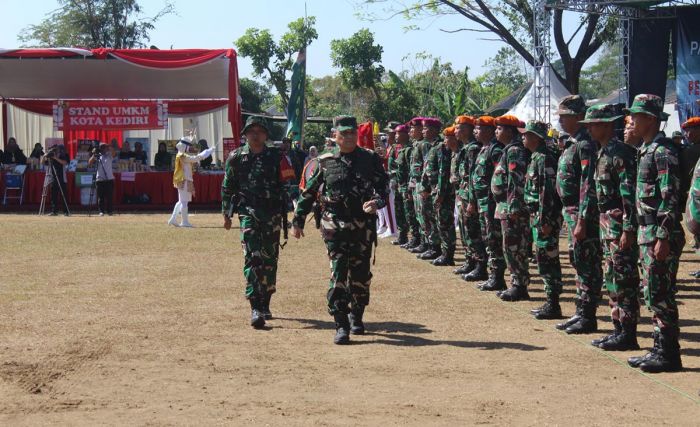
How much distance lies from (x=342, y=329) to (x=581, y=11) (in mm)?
18433

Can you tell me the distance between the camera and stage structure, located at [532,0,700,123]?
25109 mm

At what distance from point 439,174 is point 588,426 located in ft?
26.8

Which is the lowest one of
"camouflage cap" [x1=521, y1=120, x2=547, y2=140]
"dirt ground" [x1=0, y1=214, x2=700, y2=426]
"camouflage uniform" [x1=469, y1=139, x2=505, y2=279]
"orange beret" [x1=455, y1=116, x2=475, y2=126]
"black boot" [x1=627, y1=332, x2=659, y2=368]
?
"dirt ground" [x1=0, y1=214, x2=700, y2=426]

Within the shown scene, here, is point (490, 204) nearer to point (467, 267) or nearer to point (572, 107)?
point (467, 267)

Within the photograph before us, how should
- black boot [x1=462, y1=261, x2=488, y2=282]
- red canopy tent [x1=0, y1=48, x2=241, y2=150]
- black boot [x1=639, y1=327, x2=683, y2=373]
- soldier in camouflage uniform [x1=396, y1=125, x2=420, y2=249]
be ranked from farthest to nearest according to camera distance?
red canopy tent [x1=0, y1=48, x2=241, y2=150] < soldier in camouflage uniform [x1=396, y1=125, x2=420, y2=249] < black boot [x1=462, y1=261, x2=488, y2=282] < black boot [x1=639, y1=327, x2=683, y2=373]

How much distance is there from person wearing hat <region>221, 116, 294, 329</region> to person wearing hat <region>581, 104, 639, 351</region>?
3.13 metres

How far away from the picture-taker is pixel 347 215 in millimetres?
8867

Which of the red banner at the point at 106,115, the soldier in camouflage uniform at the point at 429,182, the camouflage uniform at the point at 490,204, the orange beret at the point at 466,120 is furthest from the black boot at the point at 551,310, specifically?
the red banner at the point at 106,115

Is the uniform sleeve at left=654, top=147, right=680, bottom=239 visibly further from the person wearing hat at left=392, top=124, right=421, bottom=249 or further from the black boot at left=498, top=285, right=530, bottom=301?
the person wearing hat at left=392, top=124, right=421, bottom=249

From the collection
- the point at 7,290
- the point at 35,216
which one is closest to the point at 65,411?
the point at 7,290

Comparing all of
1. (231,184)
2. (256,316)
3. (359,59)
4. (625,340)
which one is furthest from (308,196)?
(359,59)

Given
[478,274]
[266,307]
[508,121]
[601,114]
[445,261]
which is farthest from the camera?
[445,261]

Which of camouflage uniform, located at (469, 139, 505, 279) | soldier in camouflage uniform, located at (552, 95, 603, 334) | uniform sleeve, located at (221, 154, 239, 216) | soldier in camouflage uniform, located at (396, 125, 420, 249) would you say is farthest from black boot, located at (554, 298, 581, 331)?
soldier in camouflage uniform, located at (396, 125, 420, 249)

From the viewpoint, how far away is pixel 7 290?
39.5 ft
